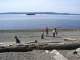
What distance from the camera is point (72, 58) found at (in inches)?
533

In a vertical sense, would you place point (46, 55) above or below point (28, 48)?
below

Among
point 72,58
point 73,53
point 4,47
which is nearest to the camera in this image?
point 4,47

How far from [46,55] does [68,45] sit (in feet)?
9.90

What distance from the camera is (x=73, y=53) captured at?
569 inches

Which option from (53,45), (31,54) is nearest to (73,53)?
(31,54)

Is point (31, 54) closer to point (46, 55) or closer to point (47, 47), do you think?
point (46, 55)

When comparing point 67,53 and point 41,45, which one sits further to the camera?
point 67,53

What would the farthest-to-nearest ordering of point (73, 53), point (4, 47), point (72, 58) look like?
point (73, 53)
point (72, 58)
point (4, 47)

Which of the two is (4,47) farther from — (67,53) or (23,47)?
(67,53)

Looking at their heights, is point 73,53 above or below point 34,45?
below

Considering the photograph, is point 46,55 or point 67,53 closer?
point 46,55

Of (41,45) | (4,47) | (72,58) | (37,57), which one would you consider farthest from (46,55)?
(4,47)

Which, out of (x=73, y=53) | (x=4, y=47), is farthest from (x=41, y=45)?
(x=73, y=53)

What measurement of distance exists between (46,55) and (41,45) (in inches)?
112
